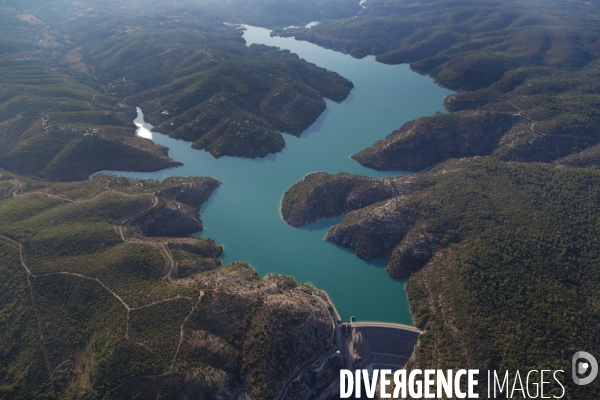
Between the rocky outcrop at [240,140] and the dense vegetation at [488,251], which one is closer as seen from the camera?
the dense vegetation at [488,251]

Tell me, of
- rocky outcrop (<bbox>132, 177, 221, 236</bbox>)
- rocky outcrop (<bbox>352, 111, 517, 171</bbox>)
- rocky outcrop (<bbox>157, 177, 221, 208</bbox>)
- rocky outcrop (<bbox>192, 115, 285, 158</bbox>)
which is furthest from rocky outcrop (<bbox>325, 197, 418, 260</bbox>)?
rocky outcrop (<bbox>192, 115, 285, 158</bbox>)

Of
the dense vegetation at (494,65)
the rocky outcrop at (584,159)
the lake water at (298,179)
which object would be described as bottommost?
the lake water at (298,179)

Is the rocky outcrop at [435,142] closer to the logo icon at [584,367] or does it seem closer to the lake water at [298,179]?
the lake water at [298,179]

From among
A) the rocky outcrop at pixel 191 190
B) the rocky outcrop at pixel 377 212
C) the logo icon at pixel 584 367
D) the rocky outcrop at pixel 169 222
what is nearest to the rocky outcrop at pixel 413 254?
the rocky outcrop at pixel 377 212

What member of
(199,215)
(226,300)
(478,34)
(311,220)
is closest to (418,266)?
(311,220)

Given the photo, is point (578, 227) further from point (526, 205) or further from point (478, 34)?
point (478, 34)

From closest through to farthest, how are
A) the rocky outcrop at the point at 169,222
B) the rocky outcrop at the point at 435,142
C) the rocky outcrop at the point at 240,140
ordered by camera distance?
1. the rocky outcrop at the point at 169,222
2. the rocky outcrop at the point at 435,142
3. the rocky outcrop at the point at 240,140

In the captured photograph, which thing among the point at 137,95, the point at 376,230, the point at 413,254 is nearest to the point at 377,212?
the point at 376,230
